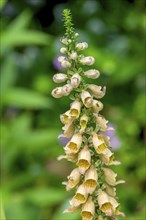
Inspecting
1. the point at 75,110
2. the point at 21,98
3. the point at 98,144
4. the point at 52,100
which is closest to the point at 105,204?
the point at 98,144

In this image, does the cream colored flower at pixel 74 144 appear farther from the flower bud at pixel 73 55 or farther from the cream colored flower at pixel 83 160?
the flower bud at pixel 73 55

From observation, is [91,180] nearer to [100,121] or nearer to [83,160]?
[83,160]

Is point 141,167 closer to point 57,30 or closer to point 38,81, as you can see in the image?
point 38,81

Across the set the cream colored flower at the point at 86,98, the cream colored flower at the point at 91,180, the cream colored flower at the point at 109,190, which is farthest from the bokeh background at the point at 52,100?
the cream colored flower at the point at 86,98

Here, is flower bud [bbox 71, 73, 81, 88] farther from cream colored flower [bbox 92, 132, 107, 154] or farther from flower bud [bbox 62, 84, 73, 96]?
cream colored flower [bbox 92, 132, 107, 154]

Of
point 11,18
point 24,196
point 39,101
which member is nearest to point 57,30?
point 11,18

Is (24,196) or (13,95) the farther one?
(13,95)
